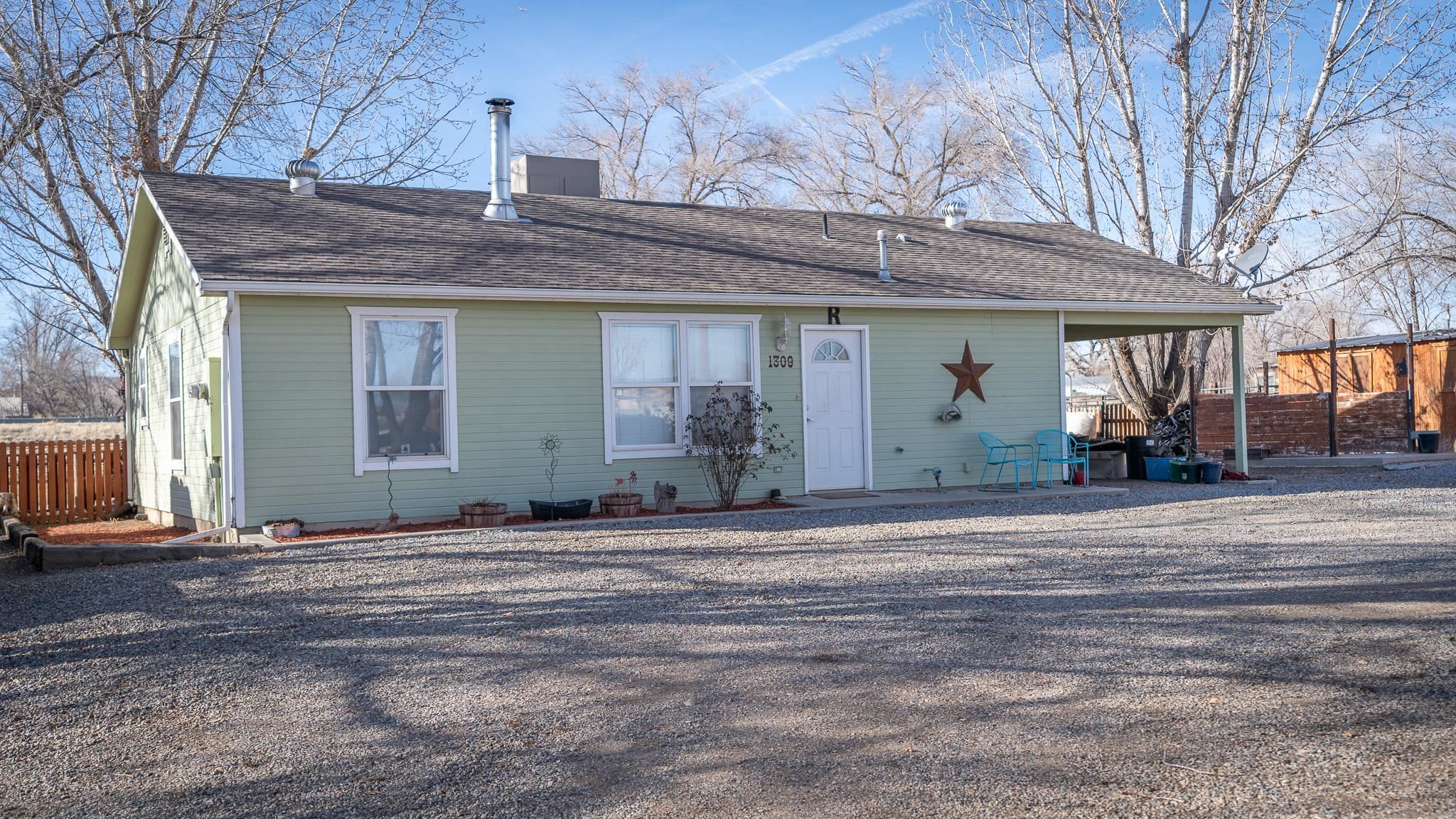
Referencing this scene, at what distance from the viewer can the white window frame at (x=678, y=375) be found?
39.9ft

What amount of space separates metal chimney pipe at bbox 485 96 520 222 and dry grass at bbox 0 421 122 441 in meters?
20.8

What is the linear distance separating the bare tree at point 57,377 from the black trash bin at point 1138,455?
46.2m

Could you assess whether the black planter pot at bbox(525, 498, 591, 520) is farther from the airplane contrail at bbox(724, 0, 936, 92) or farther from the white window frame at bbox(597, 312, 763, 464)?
the airplane contrail at bbox(724, 0, 936, 92)

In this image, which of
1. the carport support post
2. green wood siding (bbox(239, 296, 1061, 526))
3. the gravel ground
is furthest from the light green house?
the gravel ground

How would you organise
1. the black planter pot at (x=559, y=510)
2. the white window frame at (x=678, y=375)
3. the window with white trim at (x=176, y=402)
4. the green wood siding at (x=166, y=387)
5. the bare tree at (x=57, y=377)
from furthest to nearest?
the bare tree at (x=57, y=377)
the window with white trim at (x=176, y=402)
the white window frame at (x=678, y=375)
the green wood siding at (x=166, y=387)
the black planter pot at (x=559, y=510)

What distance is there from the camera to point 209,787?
3.89m

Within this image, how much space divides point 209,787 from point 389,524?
23.7 ft

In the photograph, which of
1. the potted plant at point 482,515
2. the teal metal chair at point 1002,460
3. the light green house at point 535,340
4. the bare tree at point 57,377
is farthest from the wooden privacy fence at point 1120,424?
the bare tree at point 57,377

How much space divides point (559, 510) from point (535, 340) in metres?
1.89

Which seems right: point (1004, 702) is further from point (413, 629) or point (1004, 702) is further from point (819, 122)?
point (819, 122)

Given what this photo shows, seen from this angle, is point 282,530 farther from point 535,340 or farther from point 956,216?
point 956,216

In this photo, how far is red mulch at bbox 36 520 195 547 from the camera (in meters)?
12.2

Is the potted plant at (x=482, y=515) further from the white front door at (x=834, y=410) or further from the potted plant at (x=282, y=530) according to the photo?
the white front door at (x=834, y=410)

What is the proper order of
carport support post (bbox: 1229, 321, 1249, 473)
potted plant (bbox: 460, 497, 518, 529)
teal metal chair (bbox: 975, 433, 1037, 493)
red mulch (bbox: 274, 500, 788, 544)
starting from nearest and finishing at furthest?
red mulch (bbox: 274, 500, 788, 544), potted plant (bbox: 460, 497, 518, 529), teal metal chair (bbox: 975, 433, 1037, 493), carport support post (bbox: 1229, 321, 1249, 473)
